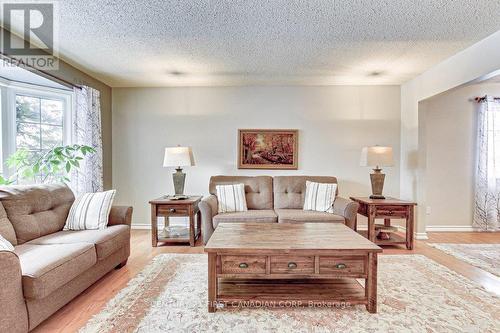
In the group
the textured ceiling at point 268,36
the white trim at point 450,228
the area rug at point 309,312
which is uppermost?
the textured ceiling at point 268,36

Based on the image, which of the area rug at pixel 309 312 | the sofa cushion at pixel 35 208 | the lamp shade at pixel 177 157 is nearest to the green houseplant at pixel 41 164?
the sofa cushion at pixel 35 208

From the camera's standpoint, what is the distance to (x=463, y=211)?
4527 mm

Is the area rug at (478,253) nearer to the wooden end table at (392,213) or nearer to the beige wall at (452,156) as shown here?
the wooden end table at (392,213)

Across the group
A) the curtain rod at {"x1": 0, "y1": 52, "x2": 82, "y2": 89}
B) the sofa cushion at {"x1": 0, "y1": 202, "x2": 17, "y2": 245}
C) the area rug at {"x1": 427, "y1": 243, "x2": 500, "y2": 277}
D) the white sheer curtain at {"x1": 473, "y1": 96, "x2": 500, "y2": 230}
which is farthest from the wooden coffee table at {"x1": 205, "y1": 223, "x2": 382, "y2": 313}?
the white sheer curtain at {"x1": 473, "y1": 96, "x2": 500, "y2": 230}

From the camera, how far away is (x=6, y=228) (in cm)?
222

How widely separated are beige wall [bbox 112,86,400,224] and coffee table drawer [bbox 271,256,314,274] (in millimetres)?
2623

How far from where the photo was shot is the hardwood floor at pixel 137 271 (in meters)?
1.98

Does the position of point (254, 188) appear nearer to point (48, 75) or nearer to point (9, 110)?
point (48, 75)

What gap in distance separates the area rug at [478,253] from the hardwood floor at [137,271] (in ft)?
0.39

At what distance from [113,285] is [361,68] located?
12.5 feet

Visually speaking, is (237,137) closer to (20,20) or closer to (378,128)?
(378,128)

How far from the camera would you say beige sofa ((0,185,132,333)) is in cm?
162

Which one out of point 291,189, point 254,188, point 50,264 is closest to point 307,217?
point 291,189

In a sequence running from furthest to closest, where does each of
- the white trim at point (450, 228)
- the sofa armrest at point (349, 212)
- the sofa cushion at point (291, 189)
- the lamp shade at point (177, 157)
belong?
the white trim at point (450, 228) → the sofa cushion at point (291, 189) → the lamp shade at point (177, 157) → the sofa armrest at point (349, 212)
